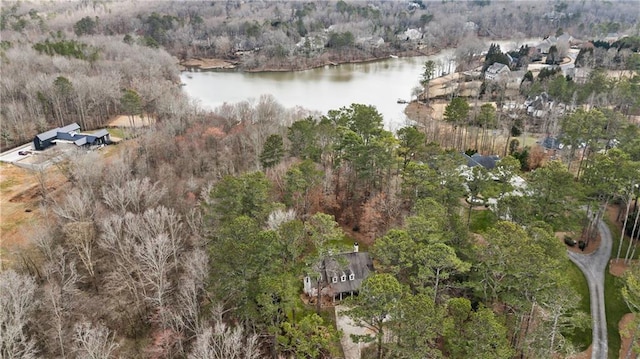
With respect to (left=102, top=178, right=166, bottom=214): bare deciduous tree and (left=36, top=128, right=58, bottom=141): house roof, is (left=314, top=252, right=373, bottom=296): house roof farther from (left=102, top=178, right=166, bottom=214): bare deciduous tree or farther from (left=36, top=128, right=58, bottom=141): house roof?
(left=36, top=128, right=58, bottom=141): house roof

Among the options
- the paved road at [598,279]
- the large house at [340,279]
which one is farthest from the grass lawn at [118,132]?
the paved road at [598,279]

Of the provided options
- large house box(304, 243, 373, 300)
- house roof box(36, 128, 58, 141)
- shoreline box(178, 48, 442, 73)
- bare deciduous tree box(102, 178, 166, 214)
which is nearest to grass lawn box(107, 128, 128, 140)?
house roof box(36, 128, 58, 141)

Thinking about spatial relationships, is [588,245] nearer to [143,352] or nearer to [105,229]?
[143,352]

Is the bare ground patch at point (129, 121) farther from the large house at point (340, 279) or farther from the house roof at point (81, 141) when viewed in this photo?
the large house at point (340, 279)

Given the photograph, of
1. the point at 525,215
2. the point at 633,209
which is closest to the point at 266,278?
the point at 525,215

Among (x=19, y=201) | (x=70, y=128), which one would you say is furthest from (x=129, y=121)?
(x=19, y=201)
